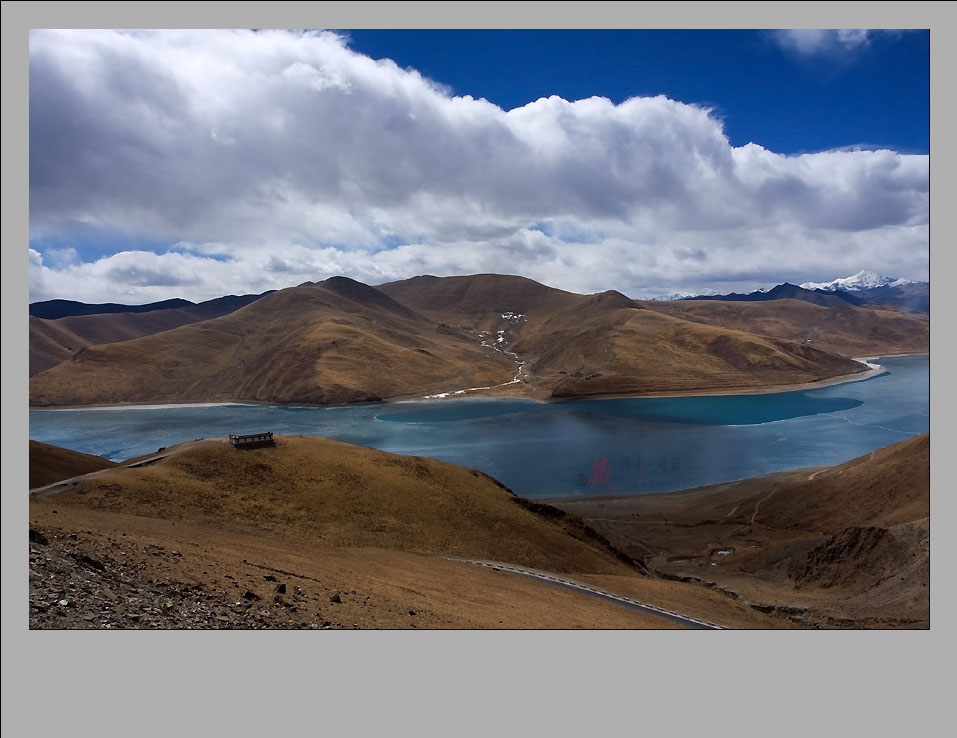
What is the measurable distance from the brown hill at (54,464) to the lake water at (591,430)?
3198 centimetres

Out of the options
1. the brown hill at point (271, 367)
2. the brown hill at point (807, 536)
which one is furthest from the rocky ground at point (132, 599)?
the brown hill at point (271, 367)

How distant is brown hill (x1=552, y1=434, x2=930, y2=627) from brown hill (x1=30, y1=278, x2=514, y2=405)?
83.4 metres

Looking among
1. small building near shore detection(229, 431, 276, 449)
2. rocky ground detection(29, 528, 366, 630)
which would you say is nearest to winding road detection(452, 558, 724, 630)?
rocky ground detection(29, 528, 366, 630)

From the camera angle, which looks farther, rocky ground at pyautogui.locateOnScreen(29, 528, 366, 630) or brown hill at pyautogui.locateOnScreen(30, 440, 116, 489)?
brown hill at pyautogui.locateOnScreen(30, 440, 116, 489)

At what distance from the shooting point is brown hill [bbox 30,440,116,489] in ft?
96.6

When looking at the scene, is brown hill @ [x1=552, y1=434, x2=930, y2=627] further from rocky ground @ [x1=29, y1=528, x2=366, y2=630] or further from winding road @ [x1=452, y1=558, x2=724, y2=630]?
rocky ground @ [x1=29, y1=528, x2=366, y2=630]

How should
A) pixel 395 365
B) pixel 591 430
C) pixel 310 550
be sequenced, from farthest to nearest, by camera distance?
pixel 395 365 < pixel 591 430 < pixel 310 550

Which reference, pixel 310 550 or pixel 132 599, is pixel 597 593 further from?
pixel 132 599

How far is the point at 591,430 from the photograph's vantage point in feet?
265

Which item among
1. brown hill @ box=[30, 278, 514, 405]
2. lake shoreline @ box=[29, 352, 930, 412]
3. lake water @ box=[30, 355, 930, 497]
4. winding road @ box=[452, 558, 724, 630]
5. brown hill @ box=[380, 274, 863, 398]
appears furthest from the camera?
brown hill @ box=[30, 278, 514, 405]

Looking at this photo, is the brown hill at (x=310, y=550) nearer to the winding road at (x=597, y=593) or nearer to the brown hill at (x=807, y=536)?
the winding road at (x=597, y=593)

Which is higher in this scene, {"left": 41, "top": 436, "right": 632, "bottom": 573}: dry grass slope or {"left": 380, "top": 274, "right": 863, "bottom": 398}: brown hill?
{"left": 380, "top": 274, "right": 863, "bottom": 398}: brown hill

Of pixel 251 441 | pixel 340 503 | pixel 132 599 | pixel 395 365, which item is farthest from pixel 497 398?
pixel 132 599

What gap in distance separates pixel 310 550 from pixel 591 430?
64.5 m
